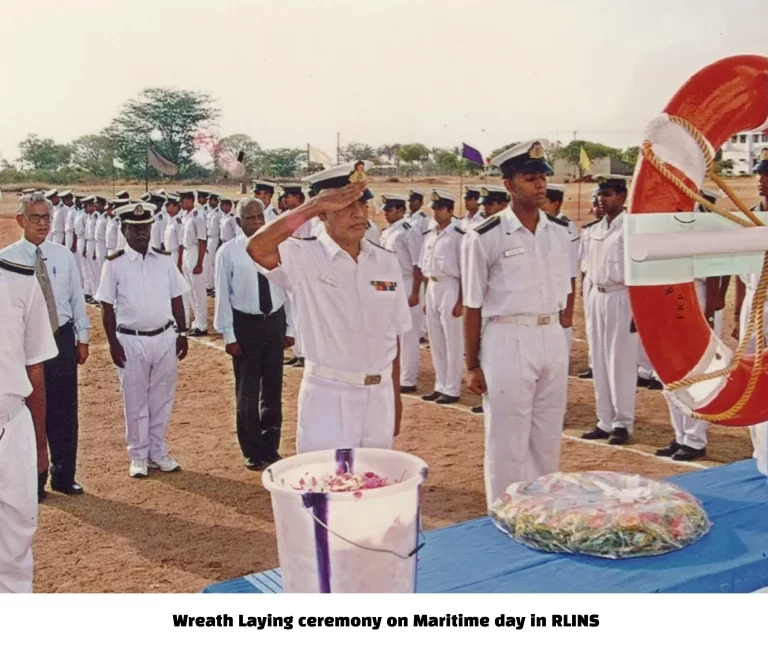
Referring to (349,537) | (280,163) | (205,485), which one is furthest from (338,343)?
(280,163)

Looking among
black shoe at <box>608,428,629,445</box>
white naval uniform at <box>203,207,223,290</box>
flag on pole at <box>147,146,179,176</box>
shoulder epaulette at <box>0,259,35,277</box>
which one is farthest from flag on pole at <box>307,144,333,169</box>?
white naval uniform at <box>203,207,223,290</box>

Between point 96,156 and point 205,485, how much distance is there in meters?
2.62

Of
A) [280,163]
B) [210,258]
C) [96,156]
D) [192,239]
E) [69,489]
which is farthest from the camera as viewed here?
[210,258]

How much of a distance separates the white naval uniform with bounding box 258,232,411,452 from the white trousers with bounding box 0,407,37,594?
79 cm

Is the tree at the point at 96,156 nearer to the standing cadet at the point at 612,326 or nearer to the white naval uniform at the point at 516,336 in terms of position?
the white naval uniform at the point at 516,336

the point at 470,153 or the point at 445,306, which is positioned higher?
the point at 470,153

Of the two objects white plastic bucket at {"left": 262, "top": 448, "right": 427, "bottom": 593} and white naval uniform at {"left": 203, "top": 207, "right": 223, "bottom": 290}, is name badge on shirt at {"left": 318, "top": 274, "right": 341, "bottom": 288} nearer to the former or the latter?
white plastic bucket at {"left": 262, "top": 448, "right": 427, "bottom": 593}

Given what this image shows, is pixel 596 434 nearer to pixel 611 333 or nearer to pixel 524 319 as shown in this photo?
pixel 611 333

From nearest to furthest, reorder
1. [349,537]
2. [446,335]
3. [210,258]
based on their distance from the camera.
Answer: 1. [349,537]
2. [446,335]
3. [210,258]

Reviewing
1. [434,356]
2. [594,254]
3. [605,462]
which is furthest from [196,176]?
[605,462]

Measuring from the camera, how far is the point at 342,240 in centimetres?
272

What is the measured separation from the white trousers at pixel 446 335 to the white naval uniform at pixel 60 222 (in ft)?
25.4

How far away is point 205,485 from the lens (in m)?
4.36

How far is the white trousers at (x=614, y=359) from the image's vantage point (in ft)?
15.8
